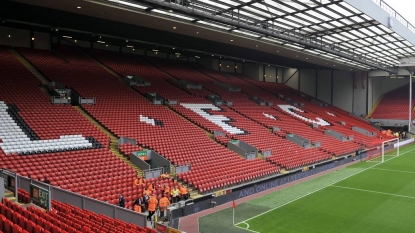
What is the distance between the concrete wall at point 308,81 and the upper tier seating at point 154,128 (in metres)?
32.1

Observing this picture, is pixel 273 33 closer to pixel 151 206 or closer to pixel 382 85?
pixel 151 206

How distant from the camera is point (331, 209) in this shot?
1630 centimetres

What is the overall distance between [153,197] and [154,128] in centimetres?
914

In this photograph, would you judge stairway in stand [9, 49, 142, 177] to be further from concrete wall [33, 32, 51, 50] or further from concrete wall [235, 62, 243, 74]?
concrete wall [235, 62, 243, 74]

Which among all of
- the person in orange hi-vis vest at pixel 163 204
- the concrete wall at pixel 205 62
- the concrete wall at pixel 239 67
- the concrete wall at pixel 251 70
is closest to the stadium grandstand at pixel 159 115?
the person in orange hi-vis vest at pixel 163 204

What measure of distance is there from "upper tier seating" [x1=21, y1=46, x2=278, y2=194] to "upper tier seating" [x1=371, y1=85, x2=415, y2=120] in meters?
33.4

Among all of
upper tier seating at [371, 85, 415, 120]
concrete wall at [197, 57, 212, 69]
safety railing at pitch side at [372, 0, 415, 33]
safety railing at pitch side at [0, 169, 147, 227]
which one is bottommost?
safety railing at pitch side at [0, 169, 147, 227]

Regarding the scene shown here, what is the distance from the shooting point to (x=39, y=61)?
26.2 meters

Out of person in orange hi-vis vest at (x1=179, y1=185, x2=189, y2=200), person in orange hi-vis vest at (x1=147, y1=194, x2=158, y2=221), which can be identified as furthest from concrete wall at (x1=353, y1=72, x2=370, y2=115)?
person in orange hi-vis vest at (x1=147, y1=194, x2=158, y2=221)

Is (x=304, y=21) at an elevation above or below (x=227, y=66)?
above

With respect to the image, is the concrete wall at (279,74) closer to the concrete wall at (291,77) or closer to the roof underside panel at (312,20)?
the concrete wall at (291,77)

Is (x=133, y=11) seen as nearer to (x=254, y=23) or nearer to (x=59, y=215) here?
(x=254, y=23)

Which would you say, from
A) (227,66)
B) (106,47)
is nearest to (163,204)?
(106,47)

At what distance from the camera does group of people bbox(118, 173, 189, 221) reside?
14.0 metres
